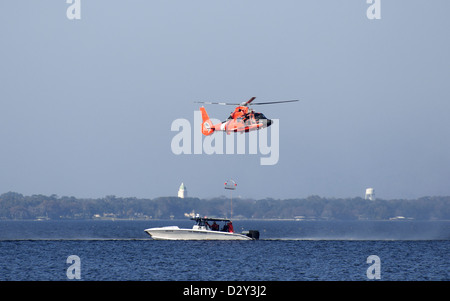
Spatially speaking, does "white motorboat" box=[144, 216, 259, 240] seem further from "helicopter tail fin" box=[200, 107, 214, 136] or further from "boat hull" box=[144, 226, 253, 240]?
"helicopter tail fin" box=[200, 107, 214, 136]

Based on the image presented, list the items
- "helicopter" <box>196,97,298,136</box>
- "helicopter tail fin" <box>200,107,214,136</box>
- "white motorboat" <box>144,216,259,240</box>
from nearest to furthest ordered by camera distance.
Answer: "helicopter" <box>196,97,298,136</box> → "helicopter tail fin" <box>200,107,214,136</box> → "white motorboat" <box>144,216,259,240</box>

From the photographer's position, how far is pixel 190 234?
100m

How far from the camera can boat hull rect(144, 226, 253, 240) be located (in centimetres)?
9819

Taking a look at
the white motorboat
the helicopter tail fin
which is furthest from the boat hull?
the helicopter tail fin

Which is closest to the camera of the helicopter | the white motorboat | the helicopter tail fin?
the helicopter

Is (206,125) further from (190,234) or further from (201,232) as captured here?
(190,234)

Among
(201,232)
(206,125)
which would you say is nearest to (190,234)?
(201,232)

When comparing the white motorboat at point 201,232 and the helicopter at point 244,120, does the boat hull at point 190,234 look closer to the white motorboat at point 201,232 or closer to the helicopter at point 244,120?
the white motorboat at point 201,232

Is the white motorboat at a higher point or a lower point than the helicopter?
lower

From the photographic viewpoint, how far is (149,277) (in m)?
64.1

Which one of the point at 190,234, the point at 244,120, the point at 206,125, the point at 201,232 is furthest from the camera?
the point at 190,234

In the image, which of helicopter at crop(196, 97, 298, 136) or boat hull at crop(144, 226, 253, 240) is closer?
helicopter at crop(196, 97, 298, 136)

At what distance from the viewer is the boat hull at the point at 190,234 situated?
322 feet
